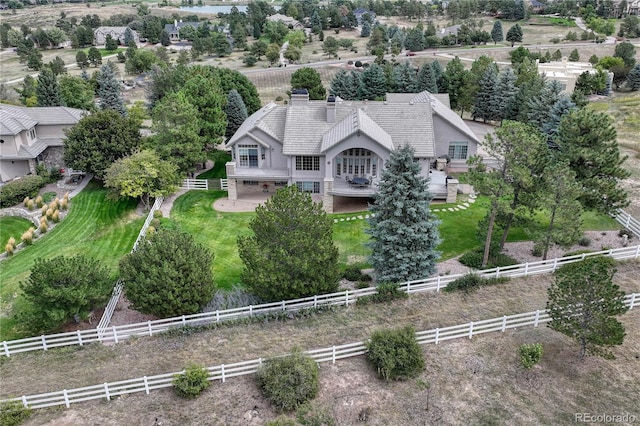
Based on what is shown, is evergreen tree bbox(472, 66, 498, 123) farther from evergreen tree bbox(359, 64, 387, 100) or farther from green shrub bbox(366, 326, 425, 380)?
green shrub bbox(366, 326, 425, 380)

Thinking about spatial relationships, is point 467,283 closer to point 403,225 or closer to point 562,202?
point 403,225

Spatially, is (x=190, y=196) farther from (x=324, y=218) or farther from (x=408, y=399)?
(x=408, y=399)

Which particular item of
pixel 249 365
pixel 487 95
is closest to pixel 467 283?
pixel 249 365

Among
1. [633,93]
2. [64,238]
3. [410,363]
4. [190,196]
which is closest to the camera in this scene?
[410,363]

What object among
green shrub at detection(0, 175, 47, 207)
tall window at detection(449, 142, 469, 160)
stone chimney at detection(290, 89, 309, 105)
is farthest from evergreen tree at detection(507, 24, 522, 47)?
green shrub at detection(0, 175, 47, 207)

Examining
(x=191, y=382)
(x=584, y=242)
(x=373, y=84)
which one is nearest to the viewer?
(x=191, y=382)

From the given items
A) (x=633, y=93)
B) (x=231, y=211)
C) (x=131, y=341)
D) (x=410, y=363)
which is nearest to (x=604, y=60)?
(x=633, y=93)
